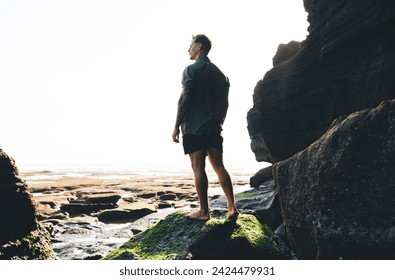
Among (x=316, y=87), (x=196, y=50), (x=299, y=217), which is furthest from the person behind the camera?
(x=316, y=87)

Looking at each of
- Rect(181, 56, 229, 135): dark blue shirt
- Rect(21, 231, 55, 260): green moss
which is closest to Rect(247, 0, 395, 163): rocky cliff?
Rect(181, 56, 229, 135): dark blue shirt

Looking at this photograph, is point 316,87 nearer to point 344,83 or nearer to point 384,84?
point 344,83

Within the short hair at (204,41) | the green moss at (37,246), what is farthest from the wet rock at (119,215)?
the short hair at (204,41)

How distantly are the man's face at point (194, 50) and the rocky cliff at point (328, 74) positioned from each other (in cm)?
945

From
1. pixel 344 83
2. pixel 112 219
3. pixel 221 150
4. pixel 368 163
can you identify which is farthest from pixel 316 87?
pixel 368 163

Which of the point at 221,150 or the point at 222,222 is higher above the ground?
the point at 221,150

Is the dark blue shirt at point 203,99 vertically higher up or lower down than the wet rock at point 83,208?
higher up

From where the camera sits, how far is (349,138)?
10.8 feet

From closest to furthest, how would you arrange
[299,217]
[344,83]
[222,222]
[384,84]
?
[299,217], [222,222], [384,84], [344,83]

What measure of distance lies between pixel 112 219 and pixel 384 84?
37.9ft

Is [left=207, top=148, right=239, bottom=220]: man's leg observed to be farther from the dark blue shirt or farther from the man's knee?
the dark blue shirt

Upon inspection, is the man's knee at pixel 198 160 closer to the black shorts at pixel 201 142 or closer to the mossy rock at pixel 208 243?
the black shorts at pixel 201 142

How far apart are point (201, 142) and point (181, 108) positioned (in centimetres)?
62

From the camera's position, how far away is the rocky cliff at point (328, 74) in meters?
11.7
